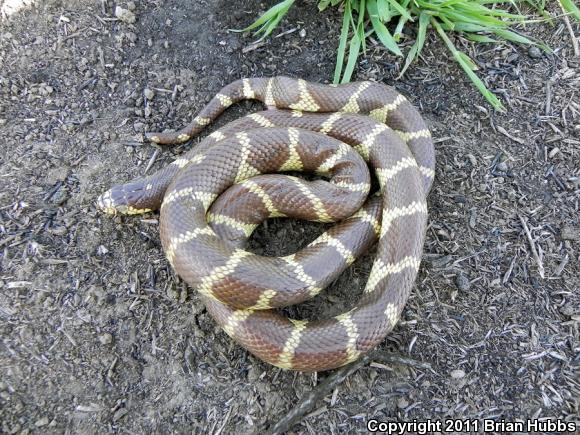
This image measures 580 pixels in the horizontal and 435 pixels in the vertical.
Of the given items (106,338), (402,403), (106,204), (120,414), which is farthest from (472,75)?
(120,414)

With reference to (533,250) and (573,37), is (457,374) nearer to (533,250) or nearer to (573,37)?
(533,250)

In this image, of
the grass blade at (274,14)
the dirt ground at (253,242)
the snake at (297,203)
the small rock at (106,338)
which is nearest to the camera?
the snake at (297,203)

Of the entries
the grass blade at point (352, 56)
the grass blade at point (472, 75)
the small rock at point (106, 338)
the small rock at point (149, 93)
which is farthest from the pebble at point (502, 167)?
the small rock at point (106, 338)

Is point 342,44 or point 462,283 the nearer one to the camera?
point 462,283

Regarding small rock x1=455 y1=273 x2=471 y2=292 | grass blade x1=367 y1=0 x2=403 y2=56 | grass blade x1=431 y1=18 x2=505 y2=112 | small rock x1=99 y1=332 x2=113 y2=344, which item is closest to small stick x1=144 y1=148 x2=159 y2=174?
small rock x1=99 y1=332 x2=113 y2=344

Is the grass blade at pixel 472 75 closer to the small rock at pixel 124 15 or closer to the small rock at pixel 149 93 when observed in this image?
the small rock at pixel 149 93

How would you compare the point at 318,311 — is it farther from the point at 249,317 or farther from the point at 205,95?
the point at 205,95

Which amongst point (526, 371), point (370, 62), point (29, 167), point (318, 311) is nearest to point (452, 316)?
point (526, 371)
